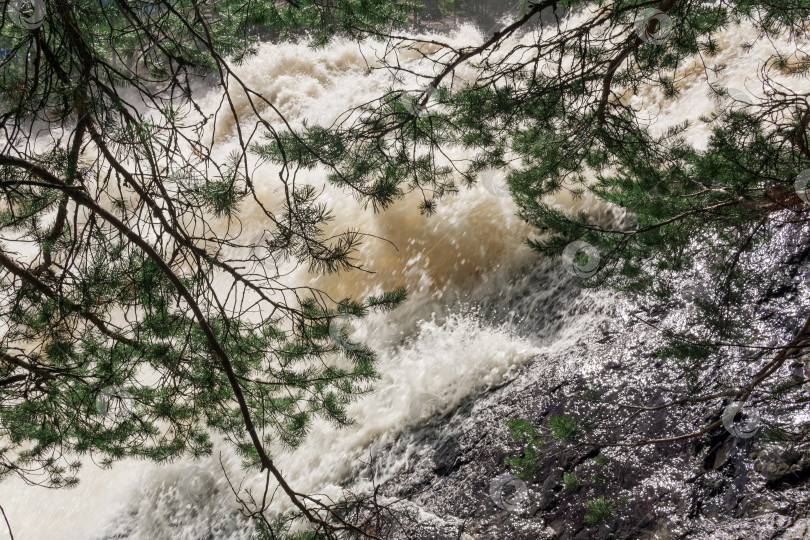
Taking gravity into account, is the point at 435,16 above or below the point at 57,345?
above

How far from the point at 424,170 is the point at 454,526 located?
201cm

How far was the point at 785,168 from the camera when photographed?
2662mm

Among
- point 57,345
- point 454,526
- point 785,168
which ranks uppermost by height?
point 57,345

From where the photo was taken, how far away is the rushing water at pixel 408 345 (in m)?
4.67

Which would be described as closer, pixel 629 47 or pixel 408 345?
pixel 629 47

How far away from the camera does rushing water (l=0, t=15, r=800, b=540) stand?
467 centimetres

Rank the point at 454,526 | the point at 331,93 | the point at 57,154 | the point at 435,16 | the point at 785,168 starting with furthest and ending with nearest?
1. the point at 435,16
2. the point at 331,93
3. the point at 454,526
4. the point at 785,168
5. the point at 57,154

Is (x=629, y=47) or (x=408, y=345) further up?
(x=408, y=345)

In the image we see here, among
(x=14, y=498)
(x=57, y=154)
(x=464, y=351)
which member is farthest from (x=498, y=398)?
(x=14, y=498)

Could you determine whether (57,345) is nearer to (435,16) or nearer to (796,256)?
(796,256)

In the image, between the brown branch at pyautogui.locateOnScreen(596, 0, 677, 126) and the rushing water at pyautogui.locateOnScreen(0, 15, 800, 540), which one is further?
the rushing water at pyautogui.locateOnScreen(0, 15, 800, 540)

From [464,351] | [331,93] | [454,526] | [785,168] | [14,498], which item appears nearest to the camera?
[785,168]

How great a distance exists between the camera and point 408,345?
544cm

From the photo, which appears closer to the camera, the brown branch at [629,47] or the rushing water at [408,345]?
the brown branch at [629,47]
